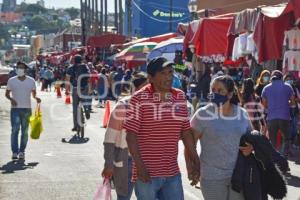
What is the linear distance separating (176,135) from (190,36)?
48.4ft

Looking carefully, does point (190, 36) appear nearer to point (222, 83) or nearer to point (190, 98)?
point (190, 98)

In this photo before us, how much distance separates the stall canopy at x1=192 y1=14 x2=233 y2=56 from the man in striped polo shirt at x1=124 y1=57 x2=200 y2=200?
12772 mm

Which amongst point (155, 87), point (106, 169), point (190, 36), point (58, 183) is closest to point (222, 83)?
point (155, 87)

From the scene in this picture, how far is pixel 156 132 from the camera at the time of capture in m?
6.06

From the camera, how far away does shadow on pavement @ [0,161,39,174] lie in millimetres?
11961

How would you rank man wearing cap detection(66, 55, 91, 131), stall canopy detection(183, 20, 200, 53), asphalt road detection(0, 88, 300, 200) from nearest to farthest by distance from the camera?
asphalt road detection(0, 88, 300, 200), man wearing cap detection(66, 55, 91, 131), stall canopy detection(183, 20, 200, 53)

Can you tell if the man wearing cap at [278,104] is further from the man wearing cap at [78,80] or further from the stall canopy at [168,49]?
the stall canopy at [168,49]

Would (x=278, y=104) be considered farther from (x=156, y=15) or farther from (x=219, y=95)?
(x=156, y=15)

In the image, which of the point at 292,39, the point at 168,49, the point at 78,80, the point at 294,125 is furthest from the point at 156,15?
the point at 294,125

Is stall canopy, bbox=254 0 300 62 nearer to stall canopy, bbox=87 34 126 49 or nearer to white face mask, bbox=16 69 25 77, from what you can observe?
white face mask, bbox=16 69 25 77

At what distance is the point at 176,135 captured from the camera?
614cm

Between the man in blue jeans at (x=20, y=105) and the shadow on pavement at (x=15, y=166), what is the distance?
0.41 m

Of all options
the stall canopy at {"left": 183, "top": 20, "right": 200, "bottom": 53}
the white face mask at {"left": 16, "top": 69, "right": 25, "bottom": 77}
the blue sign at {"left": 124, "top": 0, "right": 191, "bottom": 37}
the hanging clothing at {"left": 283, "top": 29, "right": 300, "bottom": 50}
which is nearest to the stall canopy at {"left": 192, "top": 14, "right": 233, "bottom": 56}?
the stall canopy at {"left": 183, "top": 20, "right": 200, "bottom": 53}

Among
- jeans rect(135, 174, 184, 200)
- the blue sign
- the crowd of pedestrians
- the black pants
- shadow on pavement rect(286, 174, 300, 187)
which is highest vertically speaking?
the blue sign
